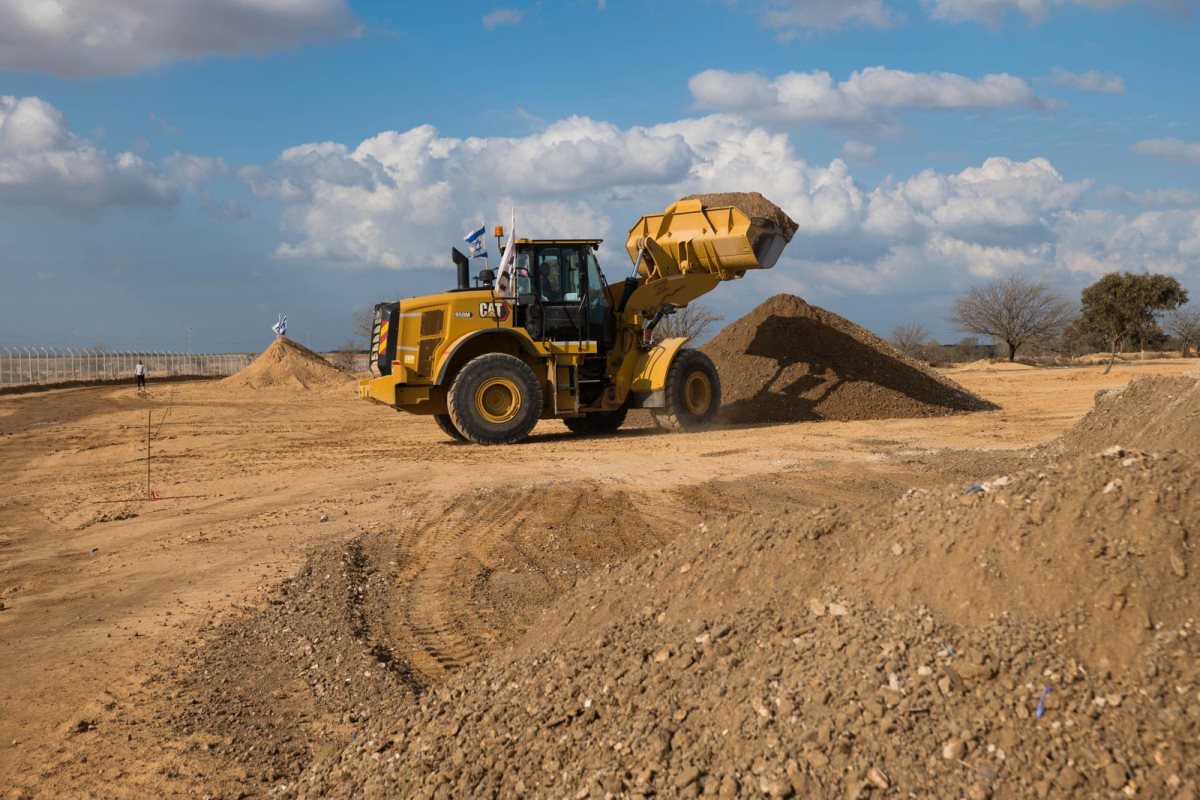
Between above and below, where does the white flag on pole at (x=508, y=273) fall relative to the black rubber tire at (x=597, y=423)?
above

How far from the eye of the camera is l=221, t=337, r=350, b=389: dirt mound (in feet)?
128

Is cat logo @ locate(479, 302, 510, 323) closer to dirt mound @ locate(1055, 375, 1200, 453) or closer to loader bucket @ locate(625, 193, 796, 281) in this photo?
loader bucket @ locate(625, 193, 796, 281)

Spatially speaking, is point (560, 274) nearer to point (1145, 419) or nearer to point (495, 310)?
point (495, 310)

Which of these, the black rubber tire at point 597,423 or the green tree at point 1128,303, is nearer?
the black rubber tire at point 597,423

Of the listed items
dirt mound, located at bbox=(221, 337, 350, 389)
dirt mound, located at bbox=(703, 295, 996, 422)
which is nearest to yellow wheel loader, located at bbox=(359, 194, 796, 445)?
dirt mound, located at bbox=(703, 295, 996, 422)

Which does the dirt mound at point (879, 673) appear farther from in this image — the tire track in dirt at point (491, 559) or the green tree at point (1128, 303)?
the green tree at point (1128, 303)

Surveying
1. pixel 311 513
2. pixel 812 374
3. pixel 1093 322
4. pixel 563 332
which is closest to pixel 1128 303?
pixel 1093 322

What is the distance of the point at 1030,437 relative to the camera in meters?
15.5

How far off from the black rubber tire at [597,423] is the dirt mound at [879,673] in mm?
12617

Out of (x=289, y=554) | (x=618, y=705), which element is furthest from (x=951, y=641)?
(x=289, y=554)

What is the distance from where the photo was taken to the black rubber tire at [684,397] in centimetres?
1678

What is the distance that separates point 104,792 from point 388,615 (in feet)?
7.78

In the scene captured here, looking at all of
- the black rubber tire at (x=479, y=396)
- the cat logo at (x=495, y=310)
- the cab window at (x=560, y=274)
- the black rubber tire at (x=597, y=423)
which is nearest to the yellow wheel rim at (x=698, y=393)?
the black rubber tire at (x=597, y=423)

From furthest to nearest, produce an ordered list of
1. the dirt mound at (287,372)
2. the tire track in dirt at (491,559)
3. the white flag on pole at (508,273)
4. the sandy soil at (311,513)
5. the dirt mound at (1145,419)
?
the dirt mound at (287,372) → the white flag on pole at (508,273) → the dirt mound at (1145,419) → the tire track in dirt at (491,559) → the sandy soil at (311,513)
